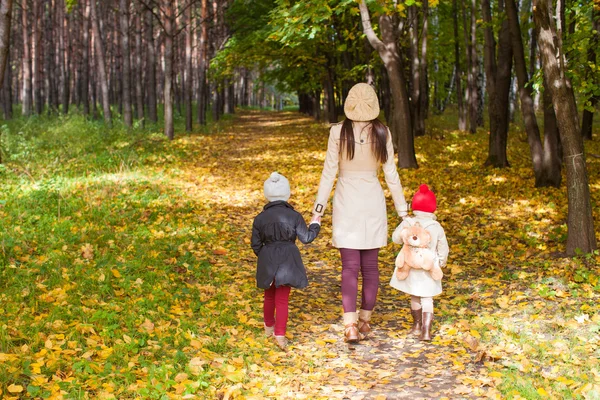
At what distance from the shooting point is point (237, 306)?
6.63 metres

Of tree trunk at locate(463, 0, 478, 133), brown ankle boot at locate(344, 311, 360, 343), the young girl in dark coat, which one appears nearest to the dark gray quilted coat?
the young girl in dark coat

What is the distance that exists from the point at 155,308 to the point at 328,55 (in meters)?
22.6

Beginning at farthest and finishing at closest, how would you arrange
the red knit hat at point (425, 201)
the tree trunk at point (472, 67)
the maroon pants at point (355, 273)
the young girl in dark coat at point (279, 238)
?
the tree trunk at point (472, 67) → the maroon pants at point (355, 273) → the red knit hat at point (425, 201) → the young girl in dark coat at point (279, 238)

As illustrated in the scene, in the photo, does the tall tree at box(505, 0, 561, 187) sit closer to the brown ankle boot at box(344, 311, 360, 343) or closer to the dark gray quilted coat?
the brown ankle boot at box(344, 311, 360, 343)

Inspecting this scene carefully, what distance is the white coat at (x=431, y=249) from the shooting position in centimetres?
550

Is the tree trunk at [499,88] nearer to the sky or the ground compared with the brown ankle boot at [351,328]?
nearer to the sky

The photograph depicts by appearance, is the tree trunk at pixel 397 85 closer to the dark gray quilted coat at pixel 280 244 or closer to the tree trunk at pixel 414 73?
the tree trunk at pixel 414 73

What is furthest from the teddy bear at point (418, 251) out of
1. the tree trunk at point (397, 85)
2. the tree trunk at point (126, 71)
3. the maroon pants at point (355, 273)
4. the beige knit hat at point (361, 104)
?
the tree trunk at point (126, 71)

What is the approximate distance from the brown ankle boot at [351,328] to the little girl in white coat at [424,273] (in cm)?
50

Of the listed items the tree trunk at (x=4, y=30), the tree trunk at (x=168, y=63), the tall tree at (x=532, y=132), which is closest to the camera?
the tree trunk at (x=4, y=30)

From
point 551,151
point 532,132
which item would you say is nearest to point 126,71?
point 532,132

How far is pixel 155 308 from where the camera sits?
20.3ft

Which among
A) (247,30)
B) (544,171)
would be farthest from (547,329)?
(247,30)

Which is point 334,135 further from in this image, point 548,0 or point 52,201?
point 52,201
